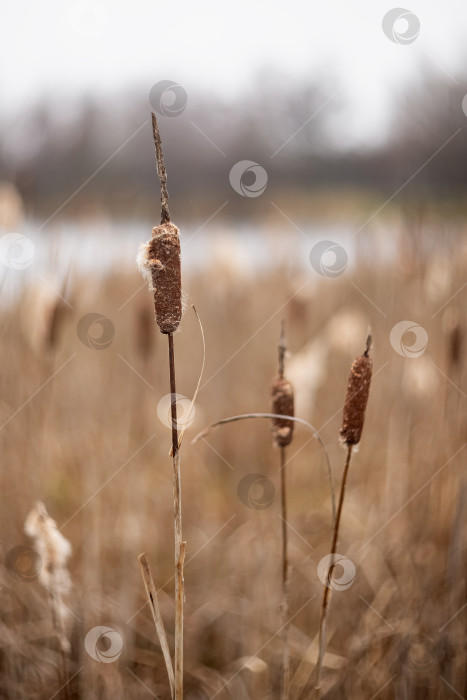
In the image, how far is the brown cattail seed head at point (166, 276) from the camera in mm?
455

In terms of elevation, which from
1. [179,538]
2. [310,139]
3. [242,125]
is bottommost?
[179,538]

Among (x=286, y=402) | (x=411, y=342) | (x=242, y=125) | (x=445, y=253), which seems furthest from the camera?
(x=242, y=125)

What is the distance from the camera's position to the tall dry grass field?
1.08m

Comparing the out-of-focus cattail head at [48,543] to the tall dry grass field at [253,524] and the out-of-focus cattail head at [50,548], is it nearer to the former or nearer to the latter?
the out-of-focus cattail head at [50,548]

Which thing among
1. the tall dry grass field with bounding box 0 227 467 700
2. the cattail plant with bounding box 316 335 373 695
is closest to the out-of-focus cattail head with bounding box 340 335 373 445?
the cattail plant with bounding box 316 335 373 695

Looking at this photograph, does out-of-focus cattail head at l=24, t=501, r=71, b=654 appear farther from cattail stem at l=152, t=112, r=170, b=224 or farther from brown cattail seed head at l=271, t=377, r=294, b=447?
cattail stem at l=152, t=112, r=170, b=224

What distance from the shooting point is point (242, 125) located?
1265cm

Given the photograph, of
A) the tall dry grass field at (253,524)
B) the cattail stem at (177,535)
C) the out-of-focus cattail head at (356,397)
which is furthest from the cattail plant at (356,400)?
the tall dry grass field at (253,524)

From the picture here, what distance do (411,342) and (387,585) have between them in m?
0.74

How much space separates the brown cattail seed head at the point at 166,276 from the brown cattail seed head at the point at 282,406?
194 mm

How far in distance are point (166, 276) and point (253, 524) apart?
1332 millimetres

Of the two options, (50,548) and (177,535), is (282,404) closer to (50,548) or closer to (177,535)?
(177,535)

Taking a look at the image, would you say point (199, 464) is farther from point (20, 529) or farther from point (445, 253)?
point (445, 253)

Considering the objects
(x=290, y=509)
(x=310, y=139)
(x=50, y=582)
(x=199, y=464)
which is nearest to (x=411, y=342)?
(x=290, y=509)
